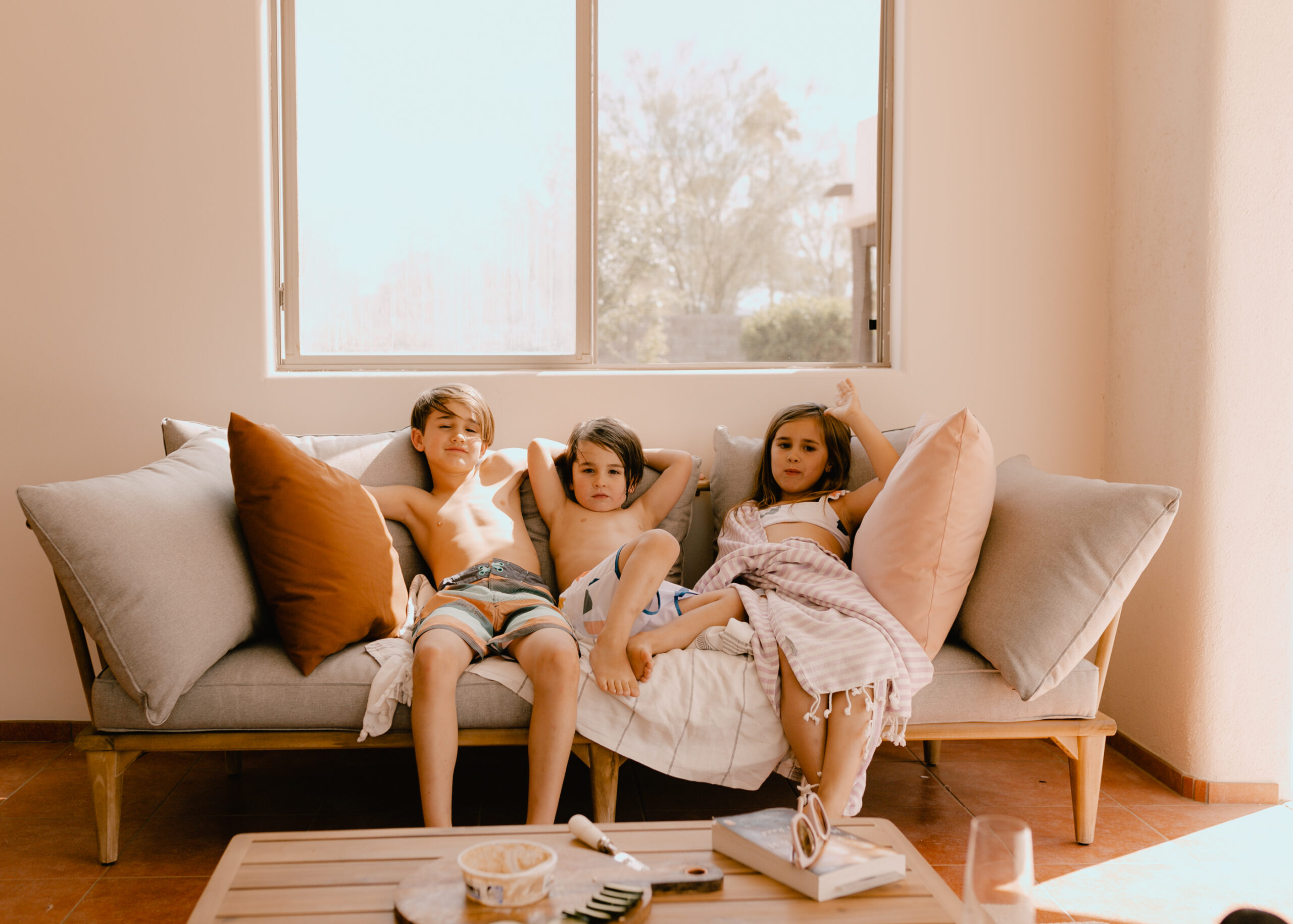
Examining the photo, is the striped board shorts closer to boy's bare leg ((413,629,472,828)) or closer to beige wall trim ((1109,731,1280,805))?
boy's bare leg ((413,629,472,828))

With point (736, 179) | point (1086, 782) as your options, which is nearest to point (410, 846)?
point (1086, 782)

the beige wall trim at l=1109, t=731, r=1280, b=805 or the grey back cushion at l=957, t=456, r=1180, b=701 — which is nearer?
the grey back cushion at l=957, t=456, r=1180, b=701

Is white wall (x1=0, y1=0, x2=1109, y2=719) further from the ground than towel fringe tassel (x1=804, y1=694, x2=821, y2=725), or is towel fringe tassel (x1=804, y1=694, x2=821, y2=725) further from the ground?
white wall (x1=0, y1=0, x2=1109, y2=719)

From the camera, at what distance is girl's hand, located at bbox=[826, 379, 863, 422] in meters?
2.43

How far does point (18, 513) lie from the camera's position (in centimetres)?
259

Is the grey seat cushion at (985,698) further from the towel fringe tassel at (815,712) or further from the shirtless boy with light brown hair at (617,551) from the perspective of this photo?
the shirtless boy with light brown hair at (617,551)

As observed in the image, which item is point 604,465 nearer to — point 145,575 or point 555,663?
point 555,663

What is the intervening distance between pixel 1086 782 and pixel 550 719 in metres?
1.14

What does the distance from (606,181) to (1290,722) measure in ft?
7.58

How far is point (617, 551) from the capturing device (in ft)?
7.06

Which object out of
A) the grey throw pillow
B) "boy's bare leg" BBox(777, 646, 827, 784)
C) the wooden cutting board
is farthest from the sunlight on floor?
the grey throw pillow

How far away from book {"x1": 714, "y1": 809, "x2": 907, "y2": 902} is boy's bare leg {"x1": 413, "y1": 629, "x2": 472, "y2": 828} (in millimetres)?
762

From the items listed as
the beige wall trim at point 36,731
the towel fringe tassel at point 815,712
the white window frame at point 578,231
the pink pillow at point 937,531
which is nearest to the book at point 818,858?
the towel fringe tassel at point 815,712

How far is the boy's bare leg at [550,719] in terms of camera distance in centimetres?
175
